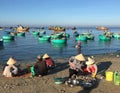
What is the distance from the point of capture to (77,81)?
12977mm

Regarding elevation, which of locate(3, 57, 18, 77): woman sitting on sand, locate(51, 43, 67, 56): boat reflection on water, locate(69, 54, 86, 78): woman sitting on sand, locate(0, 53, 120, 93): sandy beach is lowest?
locate(51, 43, 67, 56): boat reflection on water

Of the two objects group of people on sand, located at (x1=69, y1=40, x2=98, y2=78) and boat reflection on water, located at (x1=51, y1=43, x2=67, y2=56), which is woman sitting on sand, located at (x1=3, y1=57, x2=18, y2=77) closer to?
group of people on sand, located at (x1=69, y1=40, x2=98, y2=78)

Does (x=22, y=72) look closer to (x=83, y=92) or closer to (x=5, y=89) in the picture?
(x=5, y=89)

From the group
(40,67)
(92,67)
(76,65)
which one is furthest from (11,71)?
(92,67)

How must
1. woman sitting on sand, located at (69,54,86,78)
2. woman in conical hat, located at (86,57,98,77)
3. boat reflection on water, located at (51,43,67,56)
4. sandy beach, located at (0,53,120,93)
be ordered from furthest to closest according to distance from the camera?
1. boat reflection on water, located at (51,43,67,56)
2. woman in conical hat, located at (86,57,98,77)
3. woman sitting on sand, located at (69,54,86,78)
4. sandy beach, located at (0,53,120,93)

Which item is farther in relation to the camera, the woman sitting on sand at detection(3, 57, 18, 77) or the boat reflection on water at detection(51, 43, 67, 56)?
the boat reflection on water at detection(51, 43, 67, 56)

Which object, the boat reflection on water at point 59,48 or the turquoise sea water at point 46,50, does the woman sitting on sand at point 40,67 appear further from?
the boat reflection on water at point 59,48

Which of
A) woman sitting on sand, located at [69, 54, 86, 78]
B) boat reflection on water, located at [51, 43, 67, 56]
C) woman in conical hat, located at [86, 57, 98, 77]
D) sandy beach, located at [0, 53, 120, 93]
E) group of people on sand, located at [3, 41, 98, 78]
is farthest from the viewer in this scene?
boat reflection on water, located at [51, 43, 67, 56]

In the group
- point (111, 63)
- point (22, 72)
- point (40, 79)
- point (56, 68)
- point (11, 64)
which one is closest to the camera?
point (40, 79)

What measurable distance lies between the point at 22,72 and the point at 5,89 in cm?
428

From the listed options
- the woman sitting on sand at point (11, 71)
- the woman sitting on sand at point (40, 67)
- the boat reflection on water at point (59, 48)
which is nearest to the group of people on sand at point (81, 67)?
the woman sitting on sand at point (40, 67)

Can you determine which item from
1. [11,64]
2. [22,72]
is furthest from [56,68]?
[11,64]

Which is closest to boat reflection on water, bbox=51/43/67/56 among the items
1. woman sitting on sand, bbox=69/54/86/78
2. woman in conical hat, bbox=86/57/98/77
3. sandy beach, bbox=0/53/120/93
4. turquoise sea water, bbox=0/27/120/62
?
turquoise sea water, bbox=0/27/120/62

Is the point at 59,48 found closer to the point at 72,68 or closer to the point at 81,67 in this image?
the point at 81,67
